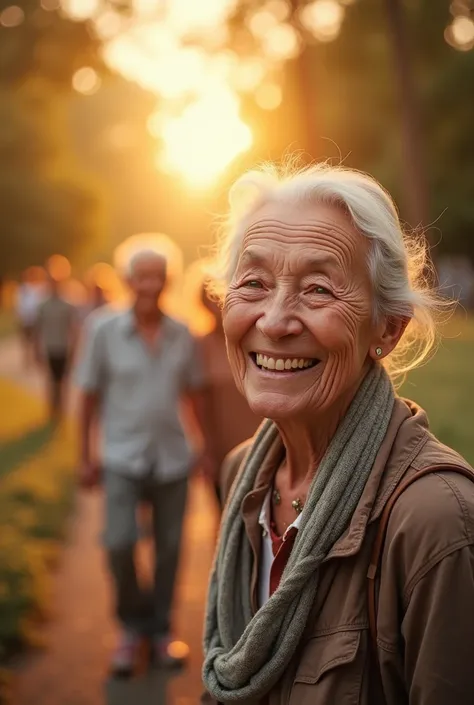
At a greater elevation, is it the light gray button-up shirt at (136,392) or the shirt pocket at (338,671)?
the light gray button-up shirt at (136,392)

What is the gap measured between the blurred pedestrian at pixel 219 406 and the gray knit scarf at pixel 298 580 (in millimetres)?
→ 2838

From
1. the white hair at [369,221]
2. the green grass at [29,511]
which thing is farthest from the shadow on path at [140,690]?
the white hair at [369,221]

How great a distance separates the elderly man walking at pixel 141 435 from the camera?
4.84m

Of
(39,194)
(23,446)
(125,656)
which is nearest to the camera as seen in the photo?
(125,656)

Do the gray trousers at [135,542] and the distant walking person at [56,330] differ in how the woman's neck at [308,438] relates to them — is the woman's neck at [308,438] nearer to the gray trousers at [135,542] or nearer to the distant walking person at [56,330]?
the gray trousers at [135,542]

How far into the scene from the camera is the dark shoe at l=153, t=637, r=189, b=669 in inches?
191

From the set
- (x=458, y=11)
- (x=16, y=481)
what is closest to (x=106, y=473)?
(x=16, y=481)

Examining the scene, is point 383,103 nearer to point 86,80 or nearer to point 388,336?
point 86,80

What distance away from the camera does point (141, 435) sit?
16.0ft

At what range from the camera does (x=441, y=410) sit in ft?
20.0

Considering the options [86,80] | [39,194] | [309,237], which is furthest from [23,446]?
[39,194]

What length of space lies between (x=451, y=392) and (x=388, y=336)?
492cm

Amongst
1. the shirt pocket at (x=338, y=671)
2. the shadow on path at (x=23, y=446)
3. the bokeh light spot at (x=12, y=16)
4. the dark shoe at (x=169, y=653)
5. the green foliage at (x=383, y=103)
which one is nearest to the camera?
the shirt pocket at (x=338, y=671)

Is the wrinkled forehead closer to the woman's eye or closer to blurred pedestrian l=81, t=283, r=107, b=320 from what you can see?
the woman's eye
